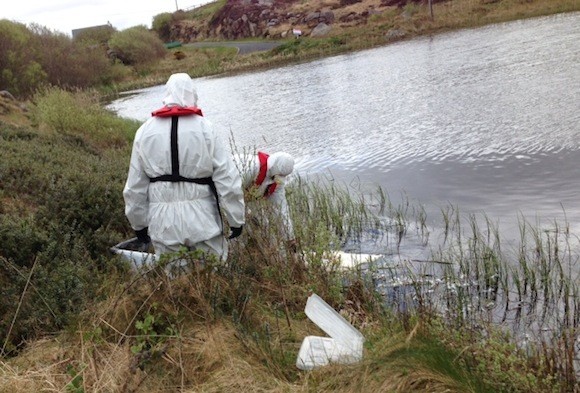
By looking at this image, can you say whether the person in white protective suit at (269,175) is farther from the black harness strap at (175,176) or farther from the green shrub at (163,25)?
the green shrub at (163,25)

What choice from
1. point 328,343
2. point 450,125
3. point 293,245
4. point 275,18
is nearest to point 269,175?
point 293,245

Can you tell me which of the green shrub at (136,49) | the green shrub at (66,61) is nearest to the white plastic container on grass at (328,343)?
the green shrub at (66,61)

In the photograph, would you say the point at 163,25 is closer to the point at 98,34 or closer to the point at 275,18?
the point at 98,34

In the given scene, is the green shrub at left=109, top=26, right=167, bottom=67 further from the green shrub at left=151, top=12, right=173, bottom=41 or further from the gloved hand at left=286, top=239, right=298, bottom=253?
the gloved hand at left=286, top=239, right=298, bottom=253

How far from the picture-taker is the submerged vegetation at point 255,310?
3.47m

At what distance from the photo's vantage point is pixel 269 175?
6566 millimetres

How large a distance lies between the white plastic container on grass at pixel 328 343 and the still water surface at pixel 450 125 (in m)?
4.18

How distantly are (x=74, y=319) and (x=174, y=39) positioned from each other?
10096cm

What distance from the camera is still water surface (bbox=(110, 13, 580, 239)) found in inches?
361

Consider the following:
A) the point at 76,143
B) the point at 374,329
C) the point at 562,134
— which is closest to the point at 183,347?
the point at 374,329

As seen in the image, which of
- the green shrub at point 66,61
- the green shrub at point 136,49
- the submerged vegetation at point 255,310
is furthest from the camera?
the green shrub at point 136,49

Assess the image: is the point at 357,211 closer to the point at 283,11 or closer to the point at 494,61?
the point at 494,61

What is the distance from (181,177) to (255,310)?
3.55 feet

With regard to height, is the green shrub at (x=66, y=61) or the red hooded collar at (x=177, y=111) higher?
the green shrub at (x=66, y=61)
